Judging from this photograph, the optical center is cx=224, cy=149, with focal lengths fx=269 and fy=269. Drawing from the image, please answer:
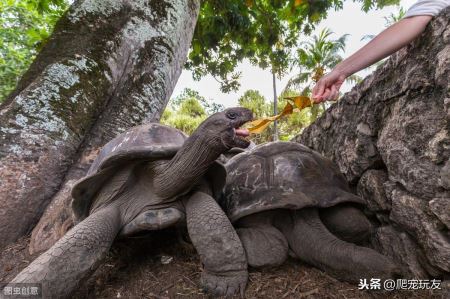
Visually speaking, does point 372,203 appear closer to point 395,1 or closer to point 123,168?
point 123,168

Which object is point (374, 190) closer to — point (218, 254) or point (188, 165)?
point (218, 254)

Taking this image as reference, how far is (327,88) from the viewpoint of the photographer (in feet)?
5.09

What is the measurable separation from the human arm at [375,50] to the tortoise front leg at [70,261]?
1.34 m

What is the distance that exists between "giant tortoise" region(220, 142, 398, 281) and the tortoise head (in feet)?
1.24

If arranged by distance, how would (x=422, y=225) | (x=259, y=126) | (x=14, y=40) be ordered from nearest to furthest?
1. (x=422, y=225)
2. (x=259, y=126)
3. (x=14, y=40)

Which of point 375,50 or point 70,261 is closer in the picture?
point 70,261

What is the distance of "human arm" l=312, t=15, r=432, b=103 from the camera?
1240 mm

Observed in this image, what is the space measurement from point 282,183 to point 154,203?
2.48 feet

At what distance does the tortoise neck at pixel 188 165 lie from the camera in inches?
54.8

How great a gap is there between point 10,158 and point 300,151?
1926 mm

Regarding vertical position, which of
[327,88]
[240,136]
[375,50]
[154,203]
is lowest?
[154,203]

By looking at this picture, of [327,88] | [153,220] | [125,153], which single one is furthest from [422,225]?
[125,153]

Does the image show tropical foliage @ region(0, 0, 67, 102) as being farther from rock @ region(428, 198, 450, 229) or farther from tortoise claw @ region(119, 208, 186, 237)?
rock @ region(428, 198, 450, 229)

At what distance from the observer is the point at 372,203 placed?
1.56 metres
